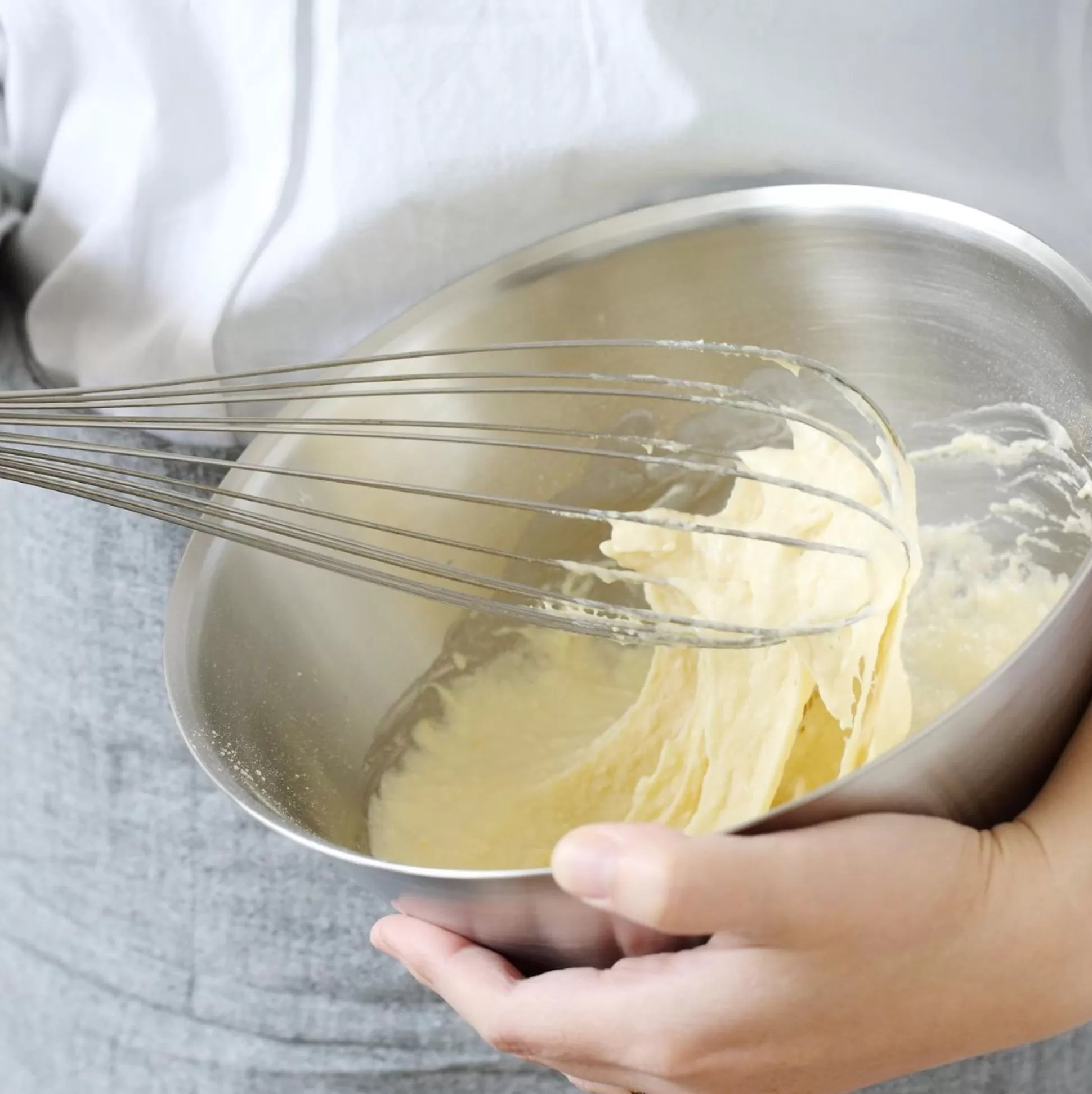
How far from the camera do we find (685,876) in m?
0.33

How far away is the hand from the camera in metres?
0.34

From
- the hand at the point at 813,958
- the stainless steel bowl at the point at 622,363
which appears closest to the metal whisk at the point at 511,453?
the stainless steel bowl at the point at 622,363

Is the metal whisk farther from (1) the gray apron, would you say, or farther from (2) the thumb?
(2) the thumb

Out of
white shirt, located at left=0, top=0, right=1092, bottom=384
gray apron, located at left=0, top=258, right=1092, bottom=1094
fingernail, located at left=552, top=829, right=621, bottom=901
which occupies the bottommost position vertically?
gray apron, located at left=0, top=258, right=1092, bottom=1094

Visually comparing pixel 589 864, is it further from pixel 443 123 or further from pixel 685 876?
pixel 443 123

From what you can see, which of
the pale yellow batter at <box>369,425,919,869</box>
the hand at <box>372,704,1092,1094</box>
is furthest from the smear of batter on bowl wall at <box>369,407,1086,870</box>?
the hand at <box>372,704,1092,1094</box>

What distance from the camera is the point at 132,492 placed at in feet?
1.30

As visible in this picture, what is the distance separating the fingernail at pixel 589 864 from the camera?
34 cm

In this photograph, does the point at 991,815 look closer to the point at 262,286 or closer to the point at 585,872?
the point at 585,872

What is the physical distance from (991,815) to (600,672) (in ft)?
0.88

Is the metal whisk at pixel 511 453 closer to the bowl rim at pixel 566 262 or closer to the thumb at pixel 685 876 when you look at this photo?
the bowl rim at pixel 566 262

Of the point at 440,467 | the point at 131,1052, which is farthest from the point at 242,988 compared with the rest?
the point at 440,467

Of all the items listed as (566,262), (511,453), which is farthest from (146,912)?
(566,262)

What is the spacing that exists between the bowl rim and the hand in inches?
3.2
